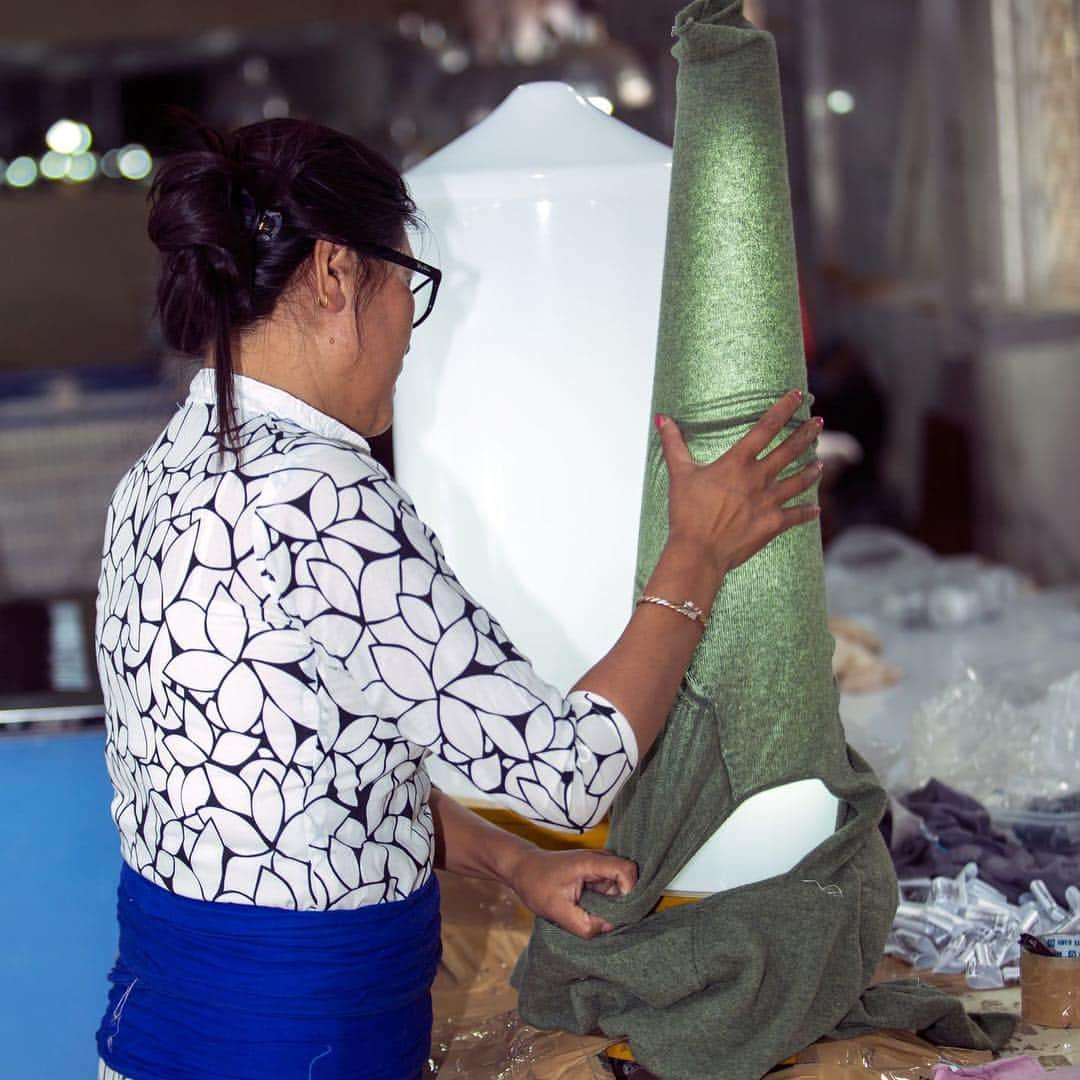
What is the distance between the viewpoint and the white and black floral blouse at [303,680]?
99 cm

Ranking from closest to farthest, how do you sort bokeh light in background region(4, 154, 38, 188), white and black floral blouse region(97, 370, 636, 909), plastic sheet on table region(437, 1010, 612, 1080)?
white and black floral blouse region(97, 370, 636, 909) < plastic sheet on table region(437, 1010, 612, 1080) < bokeh light in background region(4, 154, 38, 188)

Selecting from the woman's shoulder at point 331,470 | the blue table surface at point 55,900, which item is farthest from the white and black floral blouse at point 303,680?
the blue table surface at point 55,900

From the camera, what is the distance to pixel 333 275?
1073 millimetres

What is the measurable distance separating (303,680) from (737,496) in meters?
0.35

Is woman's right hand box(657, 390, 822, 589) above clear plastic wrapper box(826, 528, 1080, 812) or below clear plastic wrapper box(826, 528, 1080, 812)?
above

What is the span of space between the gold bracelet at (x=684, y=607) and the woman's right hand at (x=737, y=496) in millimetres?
39

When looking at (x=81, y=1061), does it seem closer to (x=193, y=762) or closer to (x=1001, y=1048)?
(x=193, y=762)

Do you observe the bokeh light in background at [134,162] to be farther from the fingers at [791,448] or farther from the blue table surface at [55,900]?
the fingers at [791,448]

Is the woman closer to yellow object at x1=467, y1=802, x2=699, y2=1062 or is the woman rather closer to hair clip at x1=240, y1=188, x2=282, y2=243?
hair clip at x1=240, y1=188, x2=282, y2=243

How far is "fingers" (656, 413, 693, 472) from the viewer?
45.8 inches

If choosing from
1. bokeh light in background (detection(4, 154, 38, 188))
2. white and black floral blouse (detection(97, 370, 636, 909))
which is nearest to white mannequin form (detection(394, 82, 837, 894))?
white and black floral blouse (detection(97, 370, 636, 909))

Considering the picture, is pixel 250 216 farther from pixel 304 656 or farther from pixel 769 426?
pixel 769 426

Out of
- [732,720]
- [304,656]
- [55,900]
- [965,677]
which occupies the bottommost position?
[55,900]

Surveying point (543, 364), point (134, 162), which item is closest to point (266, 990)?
point (543, 364)
